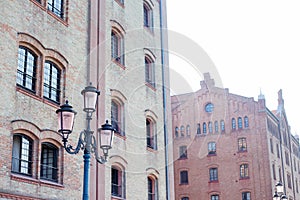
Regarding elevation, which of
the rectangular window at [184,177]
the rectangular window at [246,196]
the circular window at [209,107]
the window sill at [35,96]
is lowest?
the rectangular window at [246,196]

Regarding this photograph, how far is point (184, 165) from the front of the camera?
43.3 meters

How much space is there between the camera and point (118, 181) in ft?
63.8

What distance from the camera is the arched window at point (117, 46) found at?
20.7 meters

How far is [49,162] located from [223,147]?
28.5 meters

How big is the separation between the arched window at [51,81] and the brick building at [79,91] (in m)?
0.03

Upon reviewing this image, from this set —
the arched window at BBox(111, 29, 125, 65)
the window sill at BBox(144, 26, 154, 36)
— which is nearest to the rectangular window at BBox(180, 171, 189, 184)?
the window sill at BBox(144, 26, 154, 36)

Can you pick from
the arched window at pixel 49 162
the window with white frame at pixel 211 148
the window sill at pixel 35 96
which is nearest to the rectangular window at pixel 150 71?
the window sill at pixel 35 96

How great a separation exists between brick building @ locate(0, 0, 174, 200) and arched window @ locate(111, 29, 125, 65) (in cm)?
4

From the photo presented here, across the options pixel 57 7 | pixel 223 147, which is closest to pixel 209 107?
pixel 223 147

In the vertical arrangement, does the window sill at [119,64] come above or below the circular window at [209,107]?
below

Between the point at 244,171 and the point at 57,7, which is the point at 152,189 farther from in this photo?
the point at 244,171

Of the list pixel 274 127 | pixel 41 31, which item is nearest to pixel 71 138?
pixel 41 31

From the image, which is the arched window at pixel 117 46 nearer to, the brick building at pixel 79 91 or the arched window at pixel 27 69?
the brick building at pixel 79 91

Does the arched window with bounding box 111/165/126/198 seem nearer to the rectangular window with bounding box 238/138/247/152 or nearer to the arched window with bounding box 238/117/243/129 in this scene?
the rectangular window with bounding box 238/138/247/152
